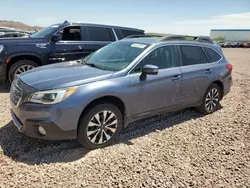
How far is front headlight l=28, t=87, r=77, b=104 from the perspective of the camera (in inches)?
116

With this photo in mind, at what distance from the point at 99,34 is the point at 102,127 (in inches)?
184

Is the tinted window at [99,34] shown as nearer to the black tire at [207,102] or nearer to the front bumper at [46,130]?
the black tire at [207,102]

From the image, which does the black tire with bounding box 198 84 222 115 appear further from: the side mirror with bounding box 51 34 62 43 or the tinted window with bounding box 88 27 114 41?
the side mirror with bounding box 51 34 62 43

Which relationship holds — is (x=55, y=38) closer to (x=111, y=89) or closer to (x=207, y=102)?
(x=111, y=89)

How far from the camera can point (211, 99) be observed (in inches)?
198

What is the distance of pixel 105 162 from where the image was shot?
3078 mm

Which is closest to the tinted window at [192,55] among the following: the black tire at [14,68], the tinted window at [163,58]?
the tinted window at [163,58]

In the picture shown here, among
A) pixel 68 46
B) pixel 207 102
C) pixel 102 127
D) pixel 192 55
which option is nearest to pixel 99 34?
pixel 68 46

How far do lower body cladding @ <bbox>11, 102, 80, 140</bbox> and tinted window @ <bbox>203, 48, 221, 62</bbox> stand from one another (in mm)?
3282

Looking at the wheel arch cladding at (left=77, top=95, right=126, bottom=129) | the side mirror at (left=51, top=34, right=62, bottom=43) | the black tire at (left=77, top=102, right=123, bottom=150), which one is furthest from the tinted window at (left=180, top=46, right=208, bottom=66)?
the side mirror at (left=51, top=34, right=62, bottom=43)

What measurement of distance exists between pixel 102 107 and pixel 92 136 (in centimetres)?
45

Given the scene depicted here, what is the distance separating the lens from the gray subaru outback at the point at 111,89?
2998mm

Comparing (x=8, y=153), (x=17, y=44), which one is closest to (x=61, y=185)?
(x=8, y=153)

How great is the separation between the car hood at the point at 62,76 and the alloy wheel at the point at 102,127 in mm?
532
